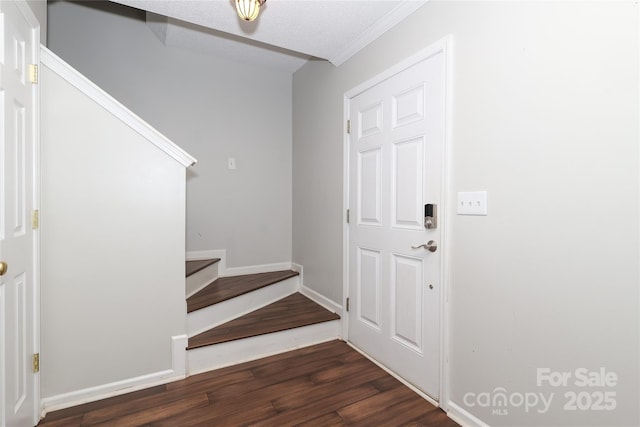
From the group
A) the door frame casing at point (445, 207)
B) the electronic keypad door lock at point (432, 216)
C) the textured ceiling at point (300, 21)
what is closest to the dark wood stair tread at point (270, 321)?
the door frame casing at point (445, 207)

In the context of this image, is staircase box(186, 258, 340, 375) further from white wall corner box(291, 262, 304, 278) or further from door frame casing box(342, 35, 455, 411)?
door frame casing box(342, 35, 455, 411)

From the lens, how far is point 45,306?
5.64 ft

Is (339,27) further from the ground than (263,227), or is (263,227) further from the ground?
(339,27)

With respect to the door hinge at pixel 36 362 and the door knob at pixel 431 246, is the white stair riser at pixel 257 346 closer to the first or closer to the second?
the door hinge at pixel 36 362

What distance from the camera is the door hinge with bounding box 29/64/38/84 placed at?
1539 millimetres

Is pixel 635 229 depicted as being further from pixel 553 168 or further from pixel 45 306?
pixel 45 306

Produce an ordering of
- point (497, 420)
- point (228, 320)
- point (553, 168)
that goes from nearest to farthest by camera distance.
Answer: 1. point (553, 168)
2. point (497, 420)
3. point (228, 320)

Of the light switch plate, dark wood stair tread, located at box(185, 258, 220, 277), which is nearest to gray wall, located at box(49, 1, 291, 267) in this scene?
dark wood stair tread, located at box(185, 258, 220, 277)

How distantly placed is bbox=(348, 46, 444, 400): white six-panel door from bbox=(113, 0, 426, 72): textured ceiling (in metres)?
0.39

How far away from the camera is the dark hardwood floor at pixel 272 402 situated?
1654 mm

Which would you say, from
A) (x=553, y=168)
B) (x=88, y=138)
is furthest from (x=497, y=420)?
(x=88, y=138)

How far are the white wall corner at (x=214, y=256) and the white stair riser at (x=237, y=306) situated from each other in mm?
623

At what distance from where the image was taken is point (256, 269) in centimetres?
341

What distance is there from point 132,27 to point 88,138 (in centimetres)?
175
